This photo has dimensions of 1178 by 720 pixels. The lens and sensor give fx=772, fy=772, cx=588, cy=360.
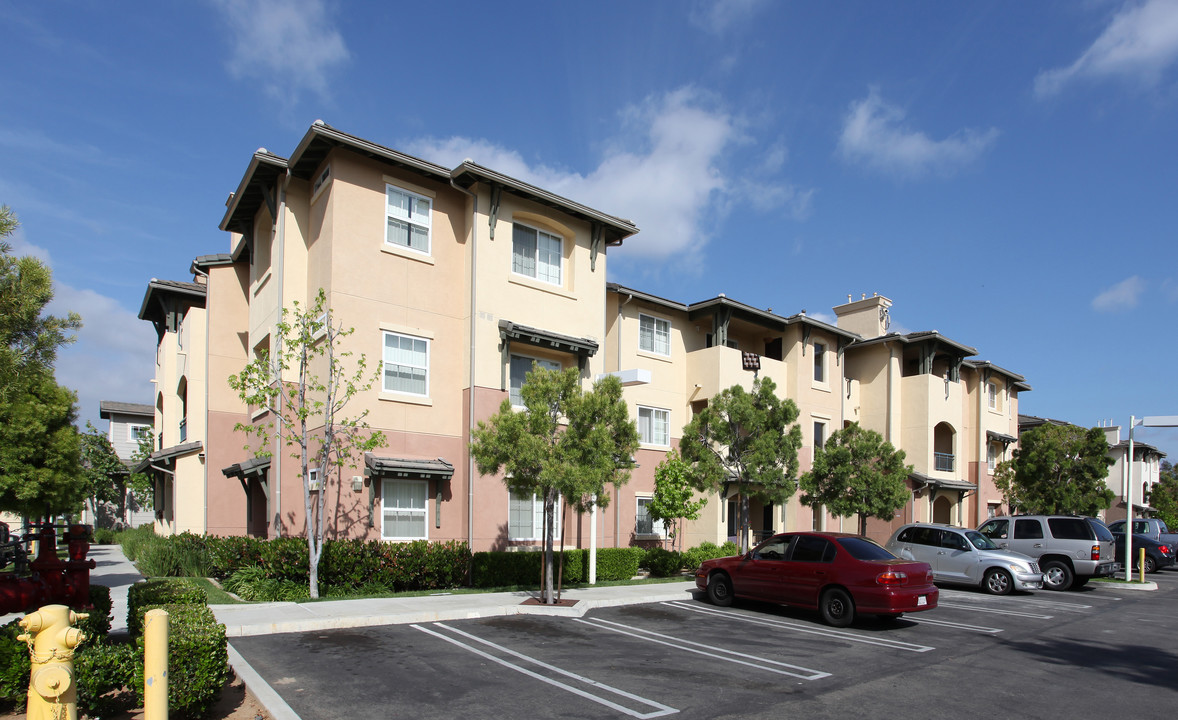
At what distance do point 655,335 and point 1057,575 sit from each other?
13.8m

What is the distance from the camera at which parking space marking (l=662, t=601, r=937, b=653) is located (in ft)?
39.8

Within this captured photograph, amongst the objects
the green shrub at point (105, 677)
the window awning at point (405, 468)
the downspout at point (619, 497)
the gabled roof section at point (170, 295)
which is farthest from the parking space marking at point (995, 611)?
the gabled roof section at point (170, 295)

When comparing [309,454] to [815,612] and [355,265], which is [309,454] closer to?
[355,265]

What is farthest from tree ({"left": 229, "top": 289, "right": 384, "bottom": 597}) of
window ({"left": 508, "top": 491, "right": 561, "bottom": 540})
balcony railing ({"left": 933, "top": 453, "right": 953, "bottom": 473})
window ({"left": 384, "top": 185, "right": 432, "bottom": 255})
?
balcony railing ({"left": 933, "top": 453, "right": 953, "bottom": 473})

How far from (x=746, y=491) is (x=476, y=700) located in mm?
14823

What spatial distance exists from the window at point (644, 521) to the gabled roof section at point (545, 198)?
831 cm

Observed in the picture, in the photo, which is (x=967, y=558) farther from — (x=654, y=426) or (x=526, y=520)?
(x=526, y=520)

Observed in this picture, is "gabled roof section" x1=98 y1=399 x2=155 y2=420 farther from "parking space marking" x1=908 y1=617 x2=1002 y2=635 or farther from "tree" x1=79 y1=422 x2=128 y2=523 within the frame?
"parking space marking" x1=908 y1=617 x2=1002 y2=635

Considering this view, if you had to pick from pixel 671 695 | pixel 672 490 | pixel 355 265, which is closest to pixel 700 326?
pixel 672 490

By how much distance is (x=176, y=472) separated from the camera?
22.8 metres

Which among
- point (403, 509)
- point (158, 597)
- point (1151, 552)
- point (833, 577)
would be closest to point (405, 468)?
point (403, 509)

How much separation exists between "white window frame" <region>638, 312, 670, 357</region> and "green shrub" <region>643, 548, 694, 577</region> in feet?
23.1

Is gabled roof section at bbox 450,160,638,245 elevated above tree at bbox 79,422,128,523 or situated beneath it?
elevated above

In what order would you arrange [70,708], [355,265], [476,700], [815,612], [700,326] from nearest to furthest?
[70,708]
[476,700]
[815,612]
[355,265]
[700,326]
